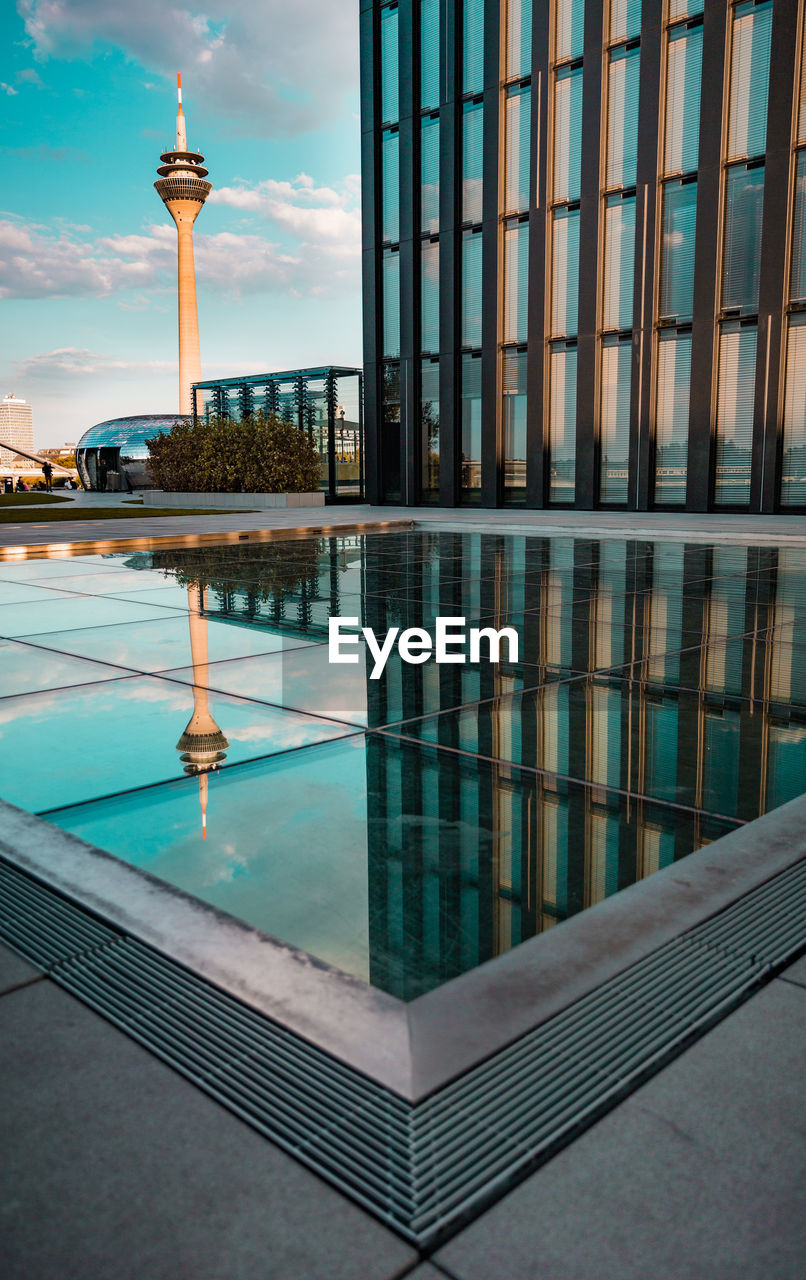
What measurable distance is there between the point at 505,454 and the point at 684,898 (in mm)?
27426

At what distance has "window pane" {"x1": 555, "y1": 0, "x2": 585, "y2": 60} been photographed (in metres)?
26.1

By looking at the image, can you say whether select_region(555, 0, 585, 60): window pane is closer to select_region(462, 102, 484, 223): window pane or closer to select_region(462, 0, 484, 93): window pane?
select_region(462, 0, 484, 93): window pane

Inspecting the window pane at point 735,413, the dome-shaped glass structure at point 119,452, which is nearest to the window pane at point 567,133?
the window pane at point 735,413

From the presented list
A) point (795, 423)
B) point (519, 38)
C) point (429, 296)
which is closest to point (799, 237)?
point (795, 423)

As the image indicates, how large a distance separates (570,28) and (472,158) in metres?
4.37

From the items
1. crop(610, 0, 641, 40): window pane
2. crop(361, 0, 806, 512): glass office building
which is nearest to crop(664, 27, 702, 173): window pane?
crop(361, 0, 806, 512): glass office building

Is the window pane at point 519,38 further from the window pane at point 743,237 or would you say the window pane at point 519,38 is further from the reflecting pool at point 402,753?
the reflecting pool at point 402,753

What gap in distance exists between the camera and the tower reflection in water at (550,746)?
9.57ft

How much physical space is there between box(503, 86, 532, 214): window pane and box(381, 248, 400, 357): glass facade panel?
4763 mm

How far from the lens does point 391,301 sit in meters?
31.9

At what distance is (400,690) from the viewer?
18.4 ft

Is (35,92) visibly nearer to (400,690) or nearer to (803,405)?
(803,405)

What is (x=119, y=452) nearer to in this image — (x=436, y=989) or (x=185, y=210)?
(x=436, y=989)

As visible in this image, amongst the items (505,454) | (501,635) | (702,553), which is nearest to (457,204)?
(505,454)
